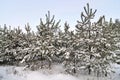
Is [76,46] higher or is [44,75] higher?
[76,46]

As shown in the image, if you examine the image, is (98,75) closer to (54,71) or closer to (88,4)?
(54,71)

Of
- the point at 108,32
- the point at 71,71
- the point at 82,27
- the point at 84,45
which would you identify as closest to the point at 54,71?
the point at 71,71

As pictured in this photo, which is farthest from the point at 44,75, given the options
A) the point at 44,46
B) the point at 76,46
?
the point at 76,46

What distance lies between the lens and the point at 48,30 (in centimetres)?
1745

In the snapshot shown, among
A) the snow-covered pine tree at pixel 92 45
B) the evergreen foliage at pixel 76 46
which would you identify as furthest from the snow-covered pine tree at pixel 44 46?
the snow-covered pine tree at pixel 92 45

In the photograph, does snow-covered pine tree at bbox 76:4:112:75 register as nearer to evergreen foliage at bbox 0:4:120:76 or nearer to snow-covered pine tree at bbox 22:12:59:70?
evergreen foliage at bbox 0:4:120:76

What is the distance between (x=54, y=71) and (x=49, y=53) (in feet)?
5.51

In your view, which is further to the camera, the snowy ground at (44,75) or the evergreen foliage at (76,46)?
the evergreen foliage at (76,46)

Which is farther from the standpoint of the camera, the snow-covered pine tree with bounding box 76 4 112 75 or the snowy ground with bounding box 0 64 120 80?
the snow-covered pine tree with bounding box 76 4 112 75

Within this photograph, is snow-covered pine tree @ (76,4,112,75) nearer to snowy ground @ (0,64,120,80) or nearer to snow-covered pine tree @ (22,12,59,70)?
snowy ground @ (0,64,120,80)

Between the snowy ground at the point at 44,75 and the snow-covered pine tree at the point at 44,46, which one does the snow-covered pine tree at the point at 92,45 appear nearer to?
the snowy ground at the point at 44,75

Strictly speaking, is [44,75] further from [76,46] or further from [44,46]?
[76,46]

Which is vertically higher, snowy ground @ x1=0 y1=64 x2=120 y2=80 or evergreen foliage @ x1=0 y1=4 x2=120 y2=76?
evergreen foliage @ x1=0 y1=4 x2=120 y2=76

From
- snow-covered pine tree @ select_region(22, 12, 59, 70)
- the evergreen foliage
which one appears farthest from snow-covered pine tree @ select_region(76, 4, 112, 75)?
snow-covered pine tree @ select_region(22, 12, 59, 70)
